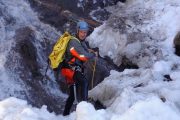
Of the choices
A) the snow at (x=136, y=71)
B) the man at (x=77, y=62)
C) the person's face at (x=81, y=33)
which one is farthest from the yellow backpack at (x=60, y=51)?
the snow at (x=136, y=71)

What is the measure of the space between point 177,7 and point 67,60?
20.7 ft

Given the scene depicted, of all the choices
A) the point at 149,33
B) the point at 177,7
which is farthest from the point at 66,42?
the point at 177,7

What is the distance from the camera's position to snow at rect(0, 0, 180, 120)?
250 inches

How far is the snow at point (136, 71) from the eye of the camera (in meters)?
6.36

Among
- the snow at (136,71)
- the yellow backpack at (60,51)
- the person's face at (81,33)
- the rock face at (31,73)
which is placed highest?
the person's face at (81,33)

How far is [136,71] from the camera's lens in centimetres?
1109

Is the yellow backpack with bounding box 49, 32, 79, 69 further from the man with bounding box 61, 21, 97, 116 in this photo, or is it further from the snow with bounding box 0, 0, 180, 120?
the snow with bounding box 0, 0, 180, 120

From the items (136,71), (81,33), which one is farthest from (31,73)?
(81,33)

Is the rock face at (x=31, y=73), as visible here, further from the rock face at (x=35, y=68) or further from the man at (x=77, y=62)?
the man at (x=77, y=62)

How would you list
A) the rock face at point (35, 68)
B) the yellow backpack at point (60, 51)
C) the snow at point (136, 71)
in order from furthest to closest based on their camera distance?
the rock face at point (35, 68), the yellow backpack at point (60, 51), the snow at point (136, 71)

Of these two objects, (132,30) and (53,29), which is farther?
(53,29)

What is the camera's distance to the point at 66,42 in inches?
325

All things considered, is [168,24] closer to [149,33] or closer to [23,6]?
[149,33]

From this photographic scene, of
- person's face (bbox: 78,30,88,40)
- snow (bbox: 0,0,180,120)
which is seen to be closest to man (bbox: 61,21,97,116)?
person's face (bbox: 78,30,88,40)
